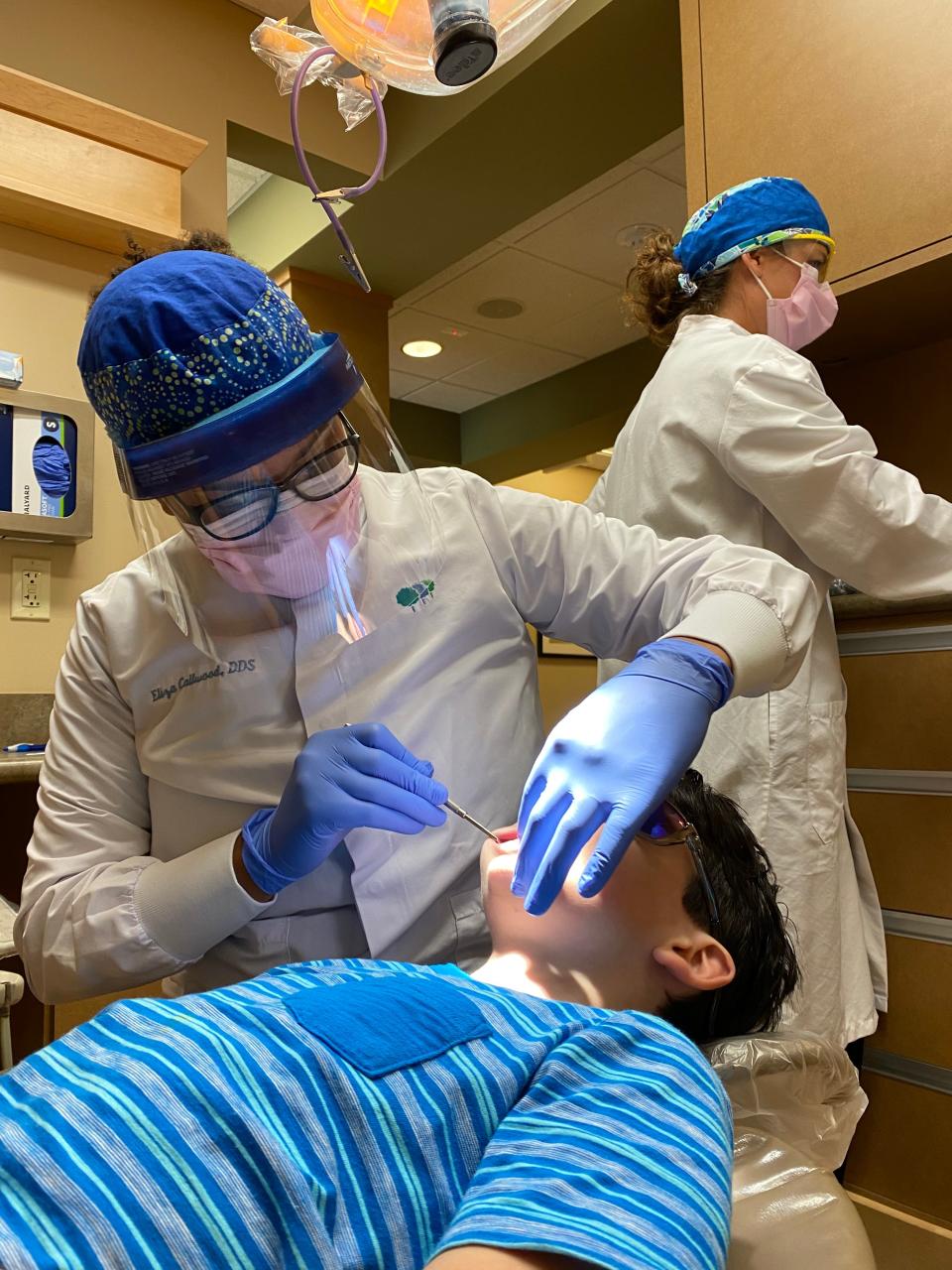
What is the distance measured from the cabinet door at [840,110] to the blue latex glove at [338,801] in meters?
1.58

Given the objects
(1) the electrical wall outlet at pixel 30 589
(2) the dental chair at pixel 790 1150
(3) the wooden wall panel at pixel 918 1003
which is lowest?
(3) the wooden wall panel at pixel 918 1003

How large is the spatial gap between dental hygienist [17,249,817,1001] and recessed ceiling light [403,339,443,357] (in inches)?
171

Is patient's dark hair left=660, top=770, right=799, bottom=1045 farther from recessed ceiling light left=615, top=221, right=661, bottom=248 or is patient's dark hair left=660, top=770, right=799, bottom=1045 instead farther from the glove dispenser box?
recessed ceiling light left=615, top=221, right=661, bottom=248

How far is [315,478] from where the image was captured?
0.91 m

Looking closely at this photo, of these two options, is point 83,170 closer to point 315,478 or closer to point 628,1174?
point 315,478

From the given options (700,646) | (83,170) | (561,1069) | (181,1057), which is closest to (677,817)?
(700,646)

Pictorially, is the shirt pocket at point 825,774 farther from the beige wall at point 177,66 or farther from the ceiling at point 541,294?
the ceiling at point 541,294

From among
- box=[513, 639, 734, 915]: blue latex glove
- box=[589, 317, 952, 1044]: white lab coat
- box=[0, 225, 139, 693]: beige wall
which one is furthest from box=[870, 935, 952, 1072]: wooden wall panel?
box=[0, 225, 139, 693]: beige wall

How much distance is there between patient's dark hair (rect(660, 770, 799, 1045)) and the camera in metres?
1.06

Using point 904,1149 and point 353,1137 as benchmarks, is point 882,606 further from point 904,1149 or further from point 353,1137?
point 353,1137

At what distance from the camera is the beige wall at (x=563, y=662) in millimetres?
7223

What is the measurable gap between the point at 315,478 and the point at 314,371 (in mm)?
99

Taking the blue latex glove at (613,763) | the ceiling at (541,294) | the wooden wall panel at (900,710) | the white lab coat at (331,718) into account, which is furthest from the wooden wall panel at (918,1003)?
the ceiling at (541,294)

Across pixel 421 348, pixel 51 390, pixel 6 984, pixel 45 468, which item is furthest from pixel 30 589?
pixel 421 348
